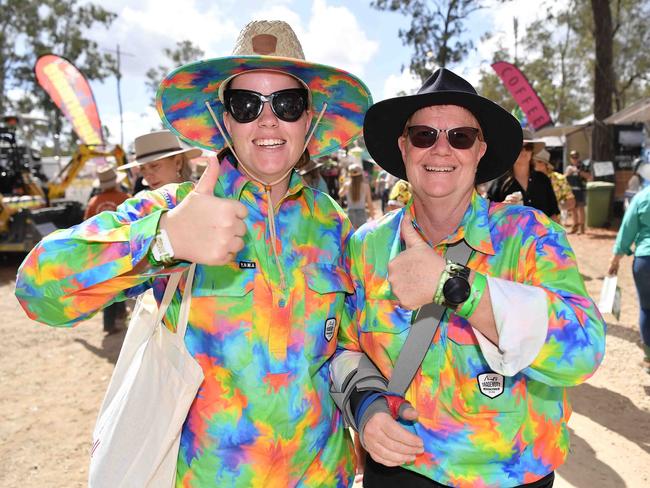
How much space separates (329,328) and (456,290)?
68cm

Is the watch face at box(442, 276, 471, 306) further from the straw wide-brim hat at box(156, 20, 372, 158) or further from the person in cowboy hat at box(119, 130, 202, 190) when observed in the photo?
the person in cowboy hat at box(119, 130, 202, 190)

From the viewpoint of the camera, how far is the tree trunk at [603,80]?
590 inches

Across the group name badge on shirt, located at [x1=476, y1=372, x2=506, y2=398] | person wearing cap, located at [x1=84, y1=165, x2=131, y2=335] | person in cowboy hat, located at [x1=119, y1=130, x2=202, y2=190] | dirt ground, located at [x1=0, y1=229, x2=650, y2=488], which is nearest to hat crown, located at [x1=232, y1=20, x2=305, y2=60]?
name badge on shirt, located at [x1=476, y1=372, x2=506, y2=398]

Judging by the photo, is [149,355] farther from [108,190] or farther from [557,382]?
[108,190]

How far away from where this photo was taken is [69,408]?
479cm

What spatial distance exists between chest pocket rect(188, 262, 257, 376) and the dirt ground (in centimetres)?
→ 267

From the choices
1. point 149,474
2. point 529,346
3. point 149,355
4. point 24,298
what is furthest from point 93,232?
point 529,346

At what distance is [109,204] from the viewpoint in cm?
598

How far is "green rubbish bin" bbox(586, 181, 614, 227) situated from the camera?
1402 cm

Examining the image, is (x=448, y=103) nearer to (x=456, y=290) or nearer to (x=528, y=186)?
(x=456, y=290)

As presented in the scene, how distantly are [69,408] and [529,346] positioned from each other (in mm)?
4727

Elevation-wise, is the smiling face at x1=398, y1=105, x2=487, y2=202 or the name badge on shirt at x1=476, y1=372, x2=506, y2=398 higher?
the smiling face at x1=398, y1=105, x2=487, y2=202

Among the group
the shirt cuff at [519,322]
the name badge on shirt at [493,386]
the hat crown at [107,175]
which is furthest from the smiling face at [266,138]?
the hat crown at [107,175]

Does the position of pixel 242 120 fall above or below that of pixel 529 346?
above
